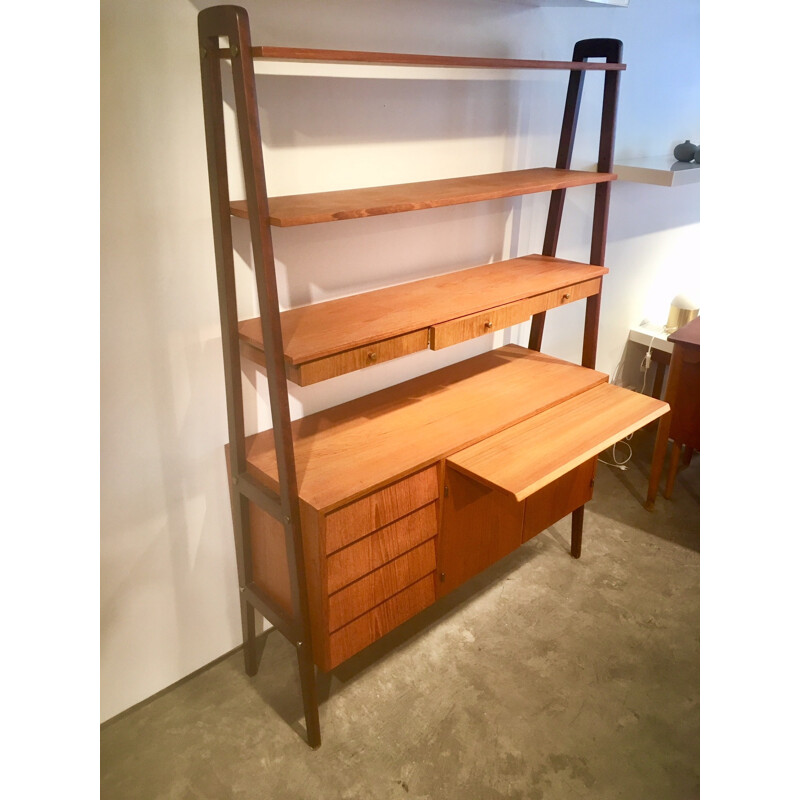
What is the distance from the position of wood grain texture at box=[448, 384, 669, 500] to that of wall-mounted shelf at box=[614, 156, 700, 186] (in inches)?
34.4

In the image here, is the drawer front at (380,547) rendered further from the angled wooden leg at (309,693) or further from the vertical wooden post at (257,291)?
the angled wooden leg at (309,693)

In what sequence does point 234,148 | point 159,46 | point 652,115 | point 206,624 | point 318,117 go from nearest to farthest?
1. point 159,46
2. point 234,148
3. point 318,117
4. point 206,624
5. point 652,115

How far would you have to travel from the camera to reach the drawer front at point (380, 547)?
171cm

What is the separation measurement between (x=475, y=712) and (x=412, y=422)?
2.95 feet

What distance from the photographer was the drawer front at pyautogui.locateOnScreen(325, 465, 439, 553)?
165cm

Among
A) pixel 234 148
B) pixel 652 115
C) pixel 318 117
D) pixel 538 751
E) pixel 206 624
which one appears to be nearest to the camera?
pixel 234 148

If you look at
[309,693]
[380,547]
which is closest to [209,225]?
[380,547]

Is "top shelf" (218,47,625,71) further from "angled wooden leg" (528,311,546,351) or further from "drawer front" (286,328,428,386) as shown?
"angled wooden leg" (528,311,546,351)

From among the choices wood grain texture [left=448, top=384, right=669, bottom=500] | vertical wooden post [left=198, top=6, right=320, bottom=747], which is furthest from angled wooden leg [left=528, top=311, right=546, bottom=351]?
vertical wooden post [left=198, top=6, right=320, bottom=747]

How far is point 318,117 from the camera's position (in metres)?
1.73
